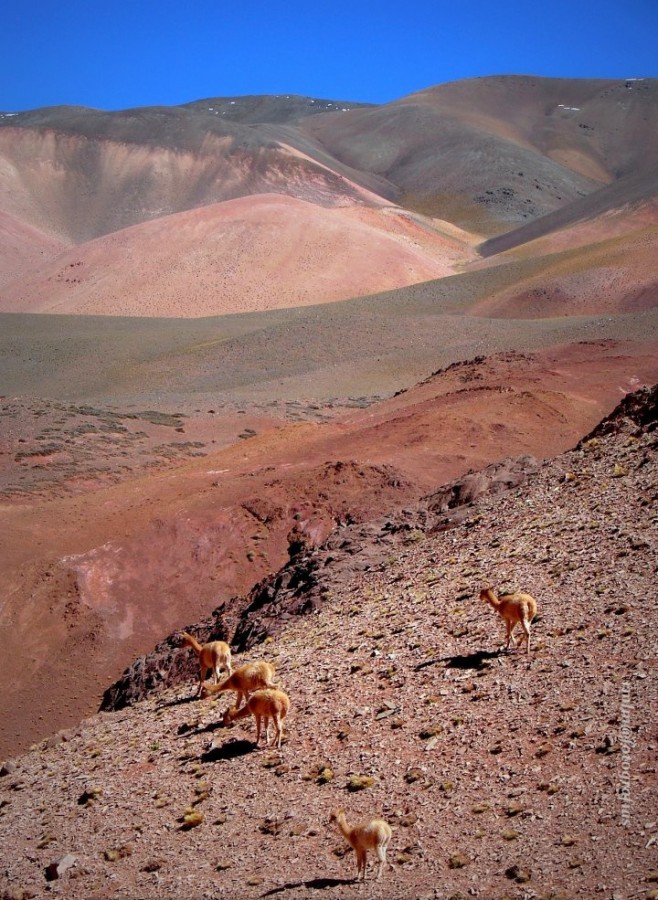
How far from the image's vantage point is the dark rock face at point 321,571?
50.4ft

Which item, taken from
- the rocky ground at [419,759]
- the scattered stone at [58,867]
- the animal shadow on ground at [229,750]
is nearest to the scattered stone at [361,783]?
the rocky ground at [419,759]

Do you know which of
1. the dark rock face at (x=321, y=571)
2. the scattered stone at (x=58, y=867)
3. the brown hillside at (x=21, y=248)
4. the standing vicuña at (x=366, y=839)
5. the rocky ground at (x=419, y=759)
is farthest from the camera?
the brown hillside at (x=21, y=248)

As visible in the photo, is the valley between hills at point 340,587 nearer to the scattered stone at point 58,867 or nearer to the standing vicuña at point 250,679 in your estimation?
the scattered stone at point 58,867

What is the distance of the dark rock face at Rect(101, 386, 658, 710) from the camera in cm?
1538

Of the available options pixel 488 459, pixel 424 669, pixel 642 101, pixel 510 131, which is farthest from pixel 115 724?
pixel 642 101

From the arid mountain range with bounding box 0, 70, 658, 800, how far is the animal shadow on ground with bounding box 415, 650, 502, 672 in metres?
9.71

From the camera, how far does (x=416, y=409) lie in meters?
34.6

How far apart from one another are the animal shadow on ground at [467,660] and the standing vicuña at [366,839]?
10.7 ft

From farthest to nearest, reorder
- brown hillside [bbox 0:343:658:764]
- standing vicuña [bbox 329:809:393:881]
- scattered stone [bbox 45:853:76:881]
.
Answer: brown hillside [bbox 0:343:658:764] < scattered stone [bbox 45:853:76:881] < standing vicuña [bbox 329:809:393:881]

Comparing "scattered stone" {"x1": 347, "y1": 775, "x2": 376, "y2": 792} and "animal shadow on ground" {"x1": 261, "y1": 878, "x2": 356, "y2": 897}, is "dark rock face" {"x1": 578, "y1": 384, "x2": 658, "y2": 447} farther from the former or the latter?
"animal shadow on ground" {"x1": 261, "y1": 878, "x2": 356, "y2": 897}

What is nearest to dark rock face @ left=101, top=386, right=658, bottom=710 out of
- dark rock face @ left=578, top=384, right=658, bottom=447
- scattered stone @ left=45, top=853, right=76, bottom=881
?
dark rock face @ left=578, top=384, right=658, bottom=447

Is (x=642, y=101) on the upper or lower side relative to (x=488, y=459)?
upper

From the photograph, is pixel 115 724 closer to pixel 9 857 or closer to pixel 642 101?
pixel 9 857

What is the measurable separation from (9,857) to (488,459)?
19.5 meters
